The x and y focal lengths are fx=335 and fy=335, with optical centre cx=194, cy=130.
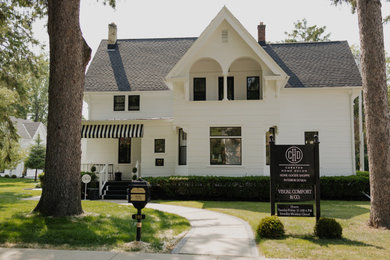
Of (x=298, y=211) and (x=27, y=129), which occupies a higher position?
(x=27, y=129)

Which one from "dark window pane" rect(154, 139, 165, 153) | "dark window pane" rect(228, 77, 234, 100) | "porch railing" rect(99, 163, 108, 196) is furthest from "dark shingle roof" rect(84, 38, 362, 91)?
"porch railing" rect(99, 163, 108, 196)

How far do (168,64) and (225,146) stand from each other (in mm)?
8881

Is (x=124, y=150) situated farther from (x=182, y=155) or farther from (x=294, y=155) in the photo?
(x=294, y=155)

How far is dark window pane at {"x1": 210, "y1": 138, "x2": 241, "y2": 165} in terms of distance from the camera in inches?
695

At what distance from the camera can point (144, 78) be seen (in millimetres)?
22422

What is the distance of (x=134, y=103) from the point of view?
21812 millimetres

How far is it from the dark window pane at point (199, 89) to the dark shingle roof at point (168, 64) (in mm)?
2971

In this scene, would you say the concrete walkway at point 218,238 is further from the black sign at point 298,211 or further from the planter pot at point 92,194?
the planter pot at point 92,194

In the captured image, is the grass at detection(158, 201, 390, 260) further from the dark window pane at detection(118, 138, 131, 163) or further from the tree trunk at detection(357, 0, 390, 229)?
the dark window pane at detection(118, 138, 131, 163)

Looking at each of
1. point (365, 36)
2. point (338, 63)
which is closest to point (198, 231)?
point (365, 36)

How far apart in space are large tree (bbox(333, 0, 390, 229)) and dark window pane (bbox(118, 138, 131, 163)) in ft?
50.1

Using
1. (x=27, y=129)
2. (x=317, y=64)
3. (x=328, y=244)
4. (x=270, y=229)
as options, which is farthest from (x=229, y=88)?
(x=27, y=129)

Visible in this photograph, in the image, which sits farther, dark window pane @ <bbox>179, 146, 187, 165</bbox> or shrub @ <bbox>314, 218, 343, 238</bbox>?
dark window pane @ <bbox>179, 146, 187, 165</bbox>

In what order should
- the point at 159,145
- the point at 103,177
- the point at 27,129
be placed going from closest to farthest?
the point at 103,177 < the point at 159,145 < the point at 27,129
